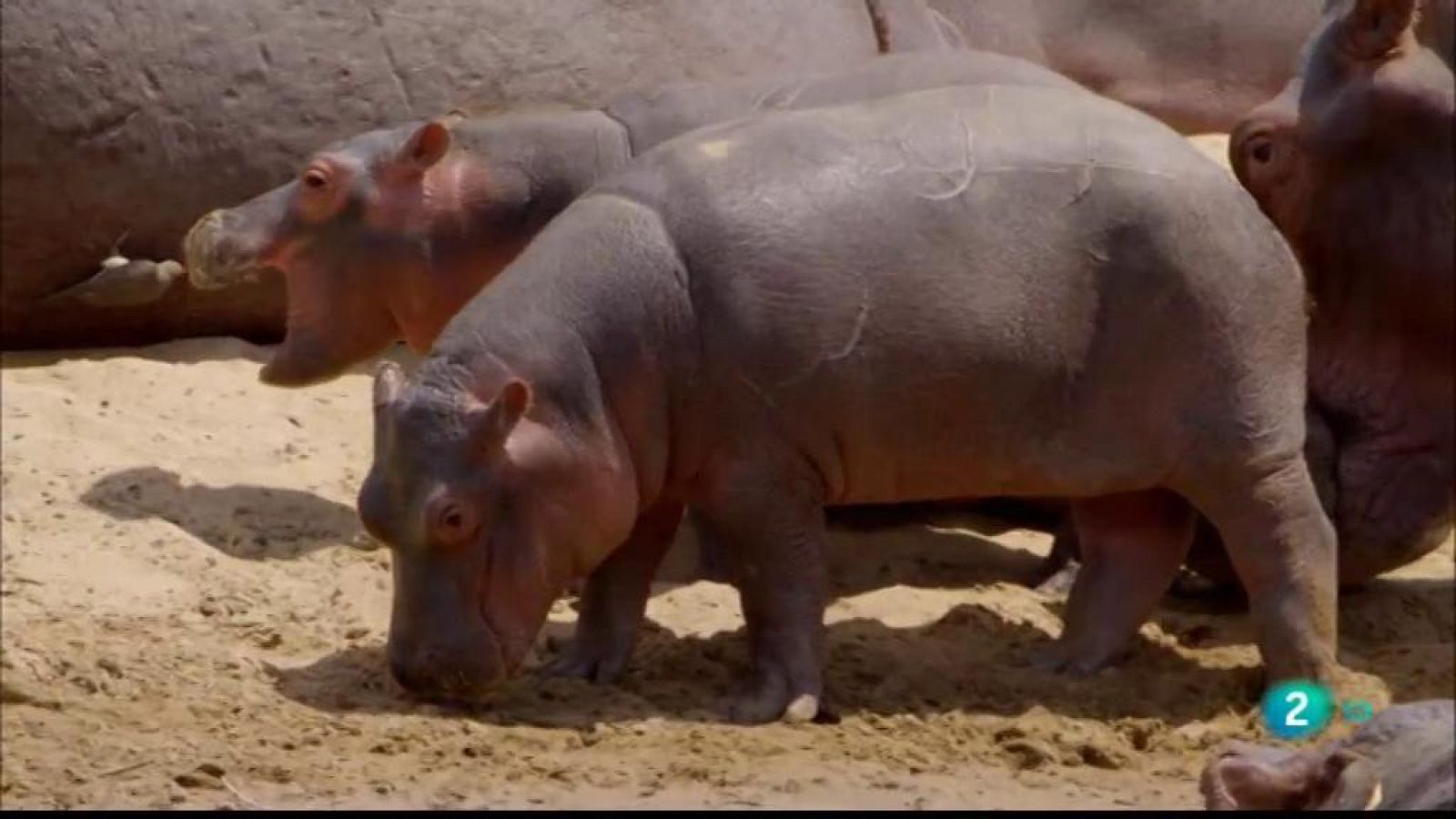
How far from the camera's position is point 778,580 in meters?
6.94

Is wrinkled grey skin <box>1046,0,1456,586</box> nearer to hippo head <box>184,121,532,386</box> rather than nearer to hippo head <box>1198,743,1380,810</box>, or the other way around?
hippo head <box>184,121,532,386</box>

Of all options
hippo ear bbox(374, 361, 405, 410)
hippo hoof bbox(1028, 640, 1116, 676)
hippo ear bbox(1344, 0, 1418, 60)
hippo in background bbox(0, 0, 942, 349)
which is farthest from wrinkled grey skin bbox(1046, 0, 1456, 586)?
hippo ear bbox(374, 361, 405, 410)

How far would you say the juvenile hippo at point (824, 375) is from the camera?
675cm

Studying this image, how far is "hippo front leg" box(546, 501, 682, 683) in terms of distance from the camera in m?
7.12

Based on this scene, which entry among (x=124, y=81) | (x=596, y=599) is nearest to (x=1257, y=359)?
(x=596, y=599)

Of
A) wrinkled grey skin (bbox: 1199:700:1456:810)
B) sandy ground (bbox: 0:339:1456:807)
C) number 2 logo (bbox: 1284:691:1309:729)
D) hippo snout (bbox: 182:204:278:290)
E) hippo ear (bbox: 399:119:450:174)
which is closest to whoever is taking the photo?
wrinkled grey skin (bbox: 1199:700:1456:810)

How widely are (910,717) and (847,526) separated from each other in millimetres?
1490

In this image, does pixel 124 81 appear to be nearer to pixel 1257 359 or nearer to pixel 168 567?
pixel 168 567

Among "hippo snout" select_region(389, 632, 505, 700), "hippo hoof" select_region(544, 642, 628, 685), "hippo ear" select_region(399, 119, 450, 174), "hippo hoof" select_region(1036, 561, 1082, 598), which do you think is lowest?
"hippo hoof" select_region(1036, 561, 1082, 598)

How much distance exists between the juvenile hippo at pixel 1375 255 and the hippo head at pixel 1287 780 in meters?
2.97

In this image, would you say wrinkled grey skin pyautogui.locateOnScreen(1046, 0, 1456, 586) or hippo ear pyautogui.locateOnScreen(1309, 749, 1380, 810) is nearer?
hippo ear pyautogui.locateOnScreen(1309, 749, 1380, 810)

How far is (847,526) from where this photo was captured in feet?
27.7

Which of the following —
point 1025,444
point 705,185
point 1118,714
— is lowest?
point 1118,714

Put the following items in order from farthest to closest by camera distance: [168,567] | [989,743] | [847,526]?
[847,526], [168,567], [989,743]
